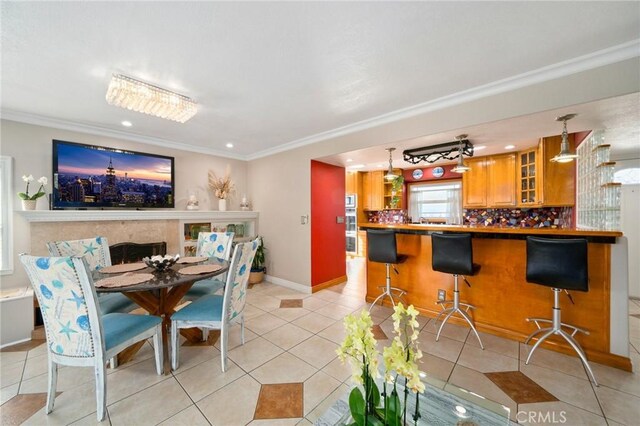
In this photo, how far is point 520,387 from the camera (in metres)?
1.80

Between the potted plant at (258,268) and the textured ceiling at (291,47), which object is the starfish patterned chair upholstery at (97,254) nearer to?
the textured ceiling at (291,47)

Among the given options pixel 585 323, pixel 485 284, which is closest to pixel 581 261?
pixel 585 323

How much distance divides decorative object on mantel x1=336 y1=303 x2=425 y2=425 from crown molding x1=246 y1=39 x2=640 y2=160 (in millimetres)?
2417

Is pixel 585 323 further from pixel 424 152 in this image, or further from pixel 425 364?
pixel 424 152

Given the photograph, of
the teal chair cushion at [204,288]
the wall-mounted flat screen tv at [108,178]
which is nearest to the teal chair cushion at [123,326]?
the teal chair cushion at [204,288]

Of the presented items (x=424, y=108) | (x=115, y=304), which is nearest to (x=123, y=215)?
(x=115, y=304)

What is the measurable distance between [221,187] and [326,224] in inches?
83.8

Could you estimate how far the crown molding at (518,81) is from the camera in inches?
69.7

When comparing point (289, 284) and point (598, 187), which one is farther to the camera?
point (289, 284)

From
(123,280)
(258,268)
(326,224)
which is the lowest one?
(258,268)

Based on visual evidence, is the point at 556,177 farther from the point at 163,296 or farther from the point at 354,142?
the point at 163,296

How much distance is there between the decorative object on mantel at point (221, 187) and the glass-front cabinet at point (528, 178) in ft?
17.2

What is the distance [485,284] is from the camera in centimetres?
270

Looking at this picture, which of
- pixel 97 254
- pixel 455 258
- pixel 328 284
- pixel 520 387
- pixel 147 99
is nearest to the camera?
pixel 520 387
